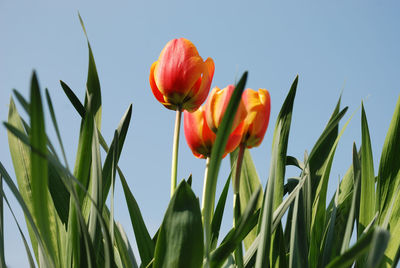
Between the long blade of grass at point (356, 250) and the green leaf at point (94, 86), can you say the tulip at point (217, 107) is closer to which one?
the green leaf at point (94, 86)

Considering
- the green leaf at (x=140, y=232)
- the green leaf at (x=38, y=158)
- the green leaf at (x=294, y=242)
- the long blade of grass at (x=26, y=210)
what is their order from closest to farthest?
1. the green leaf at (x=38, y=158)
2. the long blade of grass at (x=26, y=210)
3. the green leaf at (x=294, y=242)
4. the green leaf at (x=140, y=232)

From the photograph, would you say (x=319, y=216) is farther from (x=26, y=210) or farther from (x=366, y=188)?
(x=26, y=210)

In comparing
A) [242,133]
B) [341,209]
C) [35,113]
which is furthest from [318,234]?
[35,113]

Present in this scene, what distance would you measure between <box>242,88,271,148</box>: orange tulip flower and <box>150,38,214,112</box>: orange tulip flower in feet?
0.27

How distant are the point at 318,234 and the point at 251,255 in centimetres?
17

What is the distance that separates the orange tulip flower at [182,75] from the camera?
760mm

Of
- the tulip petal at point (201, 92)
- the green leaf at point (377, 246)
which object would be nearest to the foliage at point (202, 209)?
the green leaf at point (377, 246)

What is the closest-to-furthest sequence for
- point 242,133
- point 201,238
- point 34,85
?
point 34,85 < point 201,238 < point 242,133

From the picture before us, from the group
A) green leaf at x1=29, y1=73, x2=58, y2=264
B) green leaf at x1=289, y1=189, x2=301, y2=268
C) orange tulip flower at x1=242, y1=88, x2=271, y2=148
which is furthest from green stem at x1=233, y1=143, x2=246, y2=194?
green leaf at x1=29, y1=73, x2=58, y2=264

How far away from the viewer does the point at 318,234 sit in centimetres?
80

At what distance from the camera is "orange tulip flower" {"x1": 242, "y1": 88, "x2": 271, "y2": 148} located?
0.77 metres

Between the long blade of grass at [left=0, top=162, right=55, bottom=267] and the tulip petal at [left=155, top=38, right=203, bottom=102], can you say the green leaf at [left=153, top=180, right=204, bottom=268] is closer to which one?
the long blade of grass at [left=0, top=162, right=55, bottom=267]

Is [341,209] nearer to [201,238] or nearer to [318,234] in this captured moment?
[318,234]

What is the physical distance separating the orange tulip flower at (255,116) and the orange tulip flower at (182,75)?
8cm
